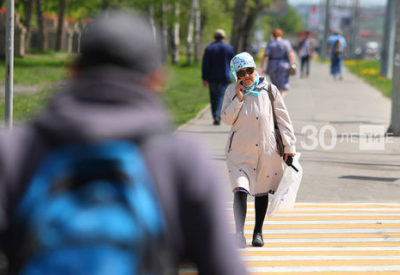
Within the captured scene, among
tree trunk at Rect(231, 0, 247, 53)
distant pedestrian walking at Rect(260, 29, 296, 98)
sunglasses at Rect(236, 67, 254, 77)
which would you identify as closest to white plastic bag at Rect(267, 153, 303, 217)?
sunglasses at Rect(236, 67, 254, 77)

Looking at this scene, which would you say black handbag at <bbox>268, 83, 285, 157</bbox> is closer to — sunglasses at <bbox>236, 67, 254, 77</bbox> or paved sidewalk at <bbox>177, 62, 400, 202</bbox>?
sunglasses at <bbox>236, 67, 254, 77</bbox>

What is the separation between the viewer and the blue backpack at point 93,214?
200cm

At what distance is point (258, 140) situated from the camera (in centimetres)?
725

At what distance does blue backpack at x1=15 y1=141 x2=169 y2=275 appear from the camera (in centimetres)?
200

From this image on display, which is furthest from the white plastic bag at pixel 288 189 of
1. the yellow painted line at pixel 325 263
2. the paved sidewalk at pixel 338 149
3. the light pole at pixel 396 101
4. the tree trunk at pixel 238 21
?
the tree trunk at pixel 238 21

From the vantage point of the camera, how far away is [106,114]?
6.78 feet

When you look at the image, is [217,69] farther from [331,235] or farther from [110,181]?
[110,181]

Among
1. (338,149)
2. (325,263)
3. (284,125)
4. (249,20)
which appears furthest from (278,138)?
(249,20)

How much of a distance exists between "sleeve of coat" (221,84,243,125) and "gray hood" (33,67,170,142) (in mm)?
5116

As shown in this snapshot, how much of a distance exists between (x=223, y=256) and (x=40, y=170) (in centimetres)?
47

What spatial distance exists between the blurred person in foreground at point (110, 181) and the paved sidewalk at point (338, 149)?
2.81m

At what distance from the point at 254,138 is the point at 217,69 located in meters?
9.16

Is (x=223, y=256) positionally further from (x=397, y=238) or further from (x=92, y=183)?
(x=397, y=238)

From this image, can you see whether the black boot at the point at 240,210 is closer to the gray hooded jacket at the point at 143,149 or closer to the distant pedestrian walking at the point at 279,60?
the gray hooded jacket at the point at 143,149
